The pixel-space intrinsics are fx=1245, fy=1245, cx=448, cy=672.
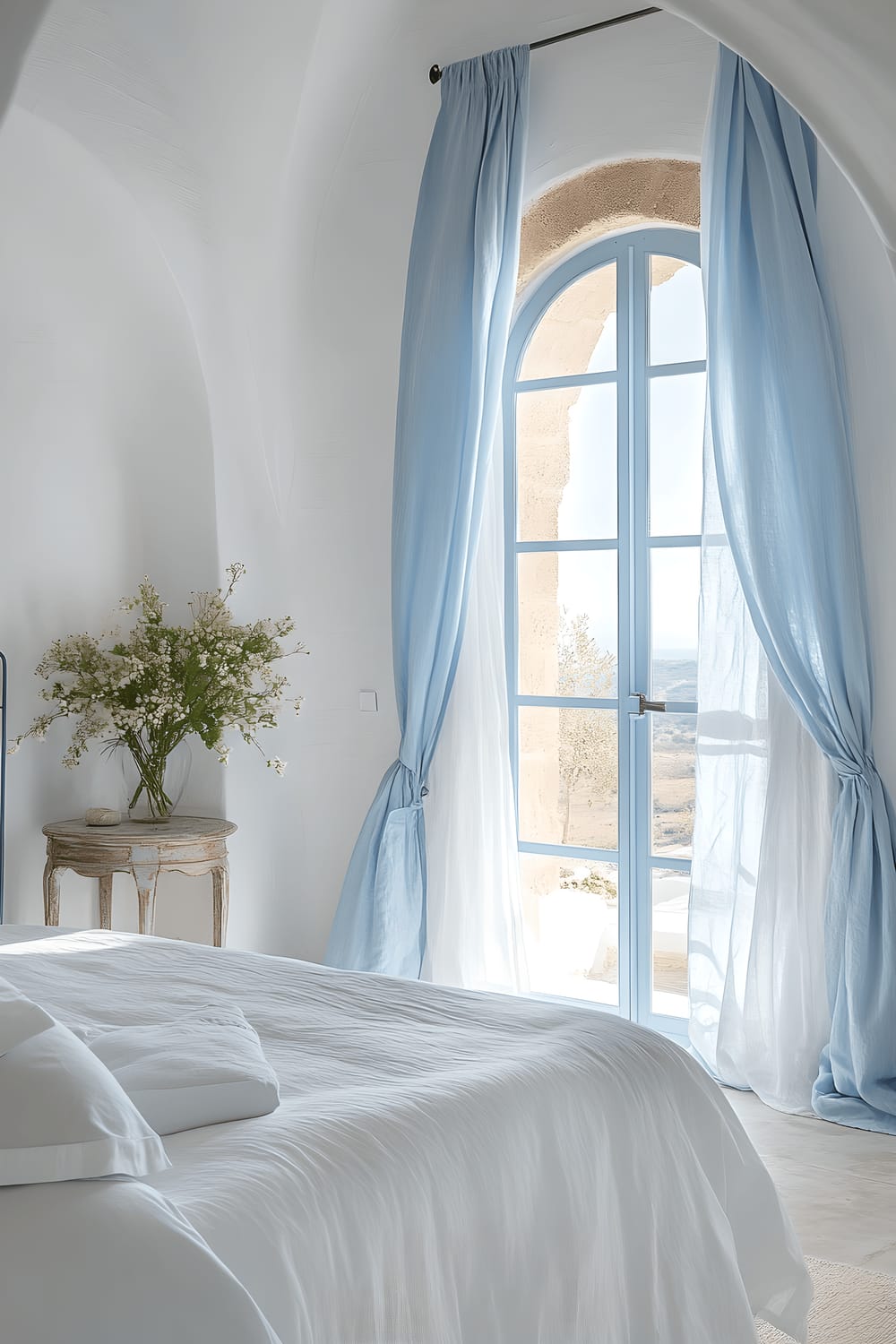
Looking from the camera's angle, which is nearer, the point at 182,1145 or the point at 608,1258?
the point at 182,1145

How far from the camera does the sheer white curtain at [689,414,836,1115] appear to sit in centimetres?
350

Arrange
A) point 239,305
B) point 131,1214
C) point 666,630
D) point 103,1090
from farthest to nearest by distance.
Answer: point 239,305, point 666,630, point 103,1090, point 131,1214

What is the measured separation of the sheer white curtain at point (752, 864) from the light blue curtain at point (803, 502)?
0.24 ft

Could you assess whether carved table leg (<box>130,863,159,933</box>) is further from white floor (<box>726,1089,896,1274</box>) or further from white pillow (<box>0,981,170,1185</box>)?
white pillow (<box>0,981,170,1185</box>)

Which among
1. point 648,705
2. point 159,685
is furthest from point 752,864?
point 159,685

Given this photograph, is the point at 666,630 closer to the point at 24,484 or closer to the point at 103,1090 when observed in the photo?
the point at 24,484

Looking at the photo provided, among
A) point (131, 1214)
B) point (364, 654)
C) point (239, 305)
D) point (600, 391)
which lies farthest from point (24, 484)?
point (131, 1214)

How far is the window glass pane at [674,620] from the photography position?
13.0ft

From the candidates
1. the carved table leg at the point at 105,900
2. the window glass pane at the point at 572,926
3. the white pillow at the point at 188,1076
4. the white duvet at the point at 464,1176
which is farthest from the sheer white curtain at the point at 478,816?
the white pillow at the point at 188,1076

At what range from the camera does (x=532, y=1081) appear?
1.86m

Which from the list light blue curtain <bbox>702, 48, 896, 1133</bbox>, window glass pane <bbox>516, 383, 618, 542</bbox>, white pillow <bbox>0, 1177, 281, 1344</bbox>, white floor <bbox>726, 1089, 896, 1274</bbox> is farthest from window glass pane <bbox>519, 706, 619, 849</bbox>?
white pillow <bbox>0, 1177, 281, 1344</bbox>

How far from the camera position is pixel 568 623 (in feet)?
13.8

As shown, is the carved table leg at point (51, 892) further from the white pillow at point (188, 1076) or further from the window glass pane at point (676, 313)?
the window glass pane at point (676, 313)

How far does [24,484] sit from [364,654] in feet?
4.22
